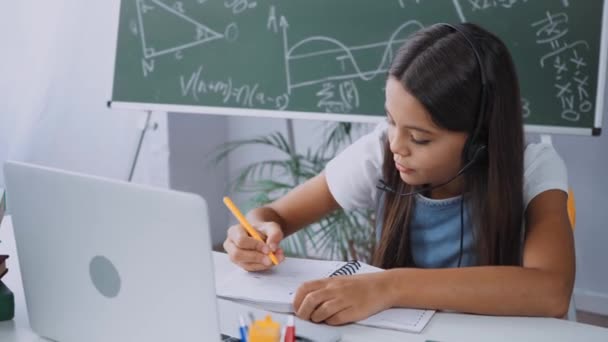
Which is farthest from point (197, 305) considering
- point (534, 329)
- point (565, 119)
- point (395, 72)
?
point (565, 119)

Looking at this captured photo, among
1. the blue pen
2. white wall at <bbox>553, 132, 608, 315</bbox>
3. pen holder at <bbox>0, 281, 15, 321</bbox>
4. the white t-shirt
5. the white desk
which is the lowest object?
white wall at <bbox>553, 132, 608, 315</bbox>

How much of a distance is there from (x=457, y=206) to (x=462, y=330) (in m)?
0.40

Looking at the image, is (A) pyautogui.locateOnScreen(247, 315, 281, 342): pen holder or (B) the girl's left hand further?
(B) the girl's left hand

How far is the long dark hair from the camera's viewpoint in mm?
1244

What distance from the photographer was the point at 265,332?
0.91m

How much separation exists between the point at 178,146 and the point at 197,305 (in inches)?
95.0

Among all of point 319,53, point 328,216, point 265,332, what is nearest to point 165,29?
point 319,53

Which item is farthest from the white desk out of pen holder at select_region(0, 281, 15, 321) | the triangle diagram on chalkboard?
the triangle diagram on chalkboard

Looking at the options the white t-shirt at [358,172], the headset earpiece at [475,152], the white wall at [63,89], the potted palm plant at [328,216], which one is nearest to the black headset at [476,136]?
the headset earpiece at [475,152]

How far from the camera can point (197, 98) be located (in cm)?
246

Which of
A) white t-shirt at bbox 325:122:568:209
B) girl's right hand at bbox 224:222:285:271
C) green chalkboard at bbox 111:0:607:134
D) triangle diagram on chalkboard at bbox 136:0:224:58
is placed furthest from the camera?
triangle diagram on chalkboard at bbox 136:0:224:58

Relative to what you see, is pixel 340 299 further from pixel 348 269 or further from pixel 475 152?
pixel 475 152

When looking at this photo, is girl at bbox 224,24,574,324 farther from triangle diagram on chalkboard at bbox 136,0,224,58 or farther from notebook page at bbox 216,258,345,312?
A: triangle diagram on chalkboard at bbox 136,0,224,58

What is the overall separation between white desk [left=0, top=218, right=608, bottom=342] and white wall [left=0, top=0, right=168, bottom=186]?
65.2 inches
